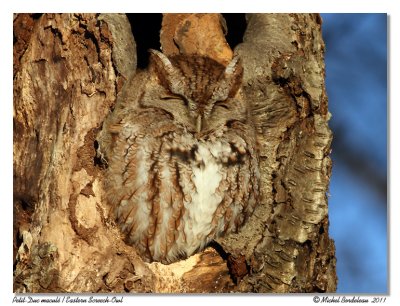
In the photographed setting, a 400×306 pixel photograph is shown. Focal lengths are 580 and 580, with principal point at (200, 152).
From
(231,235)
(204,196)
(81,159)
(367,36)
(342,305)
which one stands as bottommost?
(342,305)

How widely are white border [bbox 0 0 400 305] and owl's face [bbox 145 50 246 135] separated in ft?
0.74

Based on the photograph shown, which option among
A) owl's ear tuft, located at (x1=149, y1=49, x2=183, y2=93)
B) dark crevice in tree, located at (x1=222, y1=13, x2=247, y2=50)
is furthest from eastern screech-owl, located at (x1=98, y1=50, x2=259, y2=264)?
dark crevice in tree, located at (x1=222, y1=13, x2=247, y2=50)

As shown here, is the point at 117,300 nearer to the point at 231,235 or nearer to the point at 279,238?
the point at 231,235

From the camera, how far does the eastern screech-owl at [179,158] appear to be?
2.35 m

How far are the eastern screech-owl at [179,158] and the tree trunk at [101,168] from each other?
7 centimetres

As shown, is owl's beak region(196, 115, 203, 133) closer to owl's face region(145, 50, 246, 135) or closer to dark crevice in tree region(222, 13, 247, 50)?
owl's face region(145, 50, 246, 135)

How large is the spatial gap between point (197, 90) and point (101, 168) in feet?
1.64

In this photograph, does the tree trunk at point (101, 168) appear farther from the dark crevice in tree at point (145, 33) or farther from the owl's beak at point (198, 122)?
the owl's beak at point (198, 122)

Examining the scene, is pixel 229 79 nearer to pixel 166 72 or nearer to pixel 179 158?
pixel 166 72

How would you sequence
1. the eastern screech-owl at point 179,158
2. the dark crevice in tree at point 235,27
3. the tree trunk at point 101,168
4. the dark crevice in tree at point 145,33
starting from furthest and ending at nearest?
the dark crevice in tree at point 235,27
the dark crevice in tree at point 145,33
the eastern screech-owl at point 179,158
the tree trunk at point 101,168

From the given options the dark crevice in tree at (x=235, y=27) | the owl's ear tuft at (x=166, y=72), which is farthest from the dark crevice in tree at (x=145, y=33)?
the dark crevice in tree at (x=235, y=27)

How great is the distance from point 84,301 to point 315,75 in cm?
132
